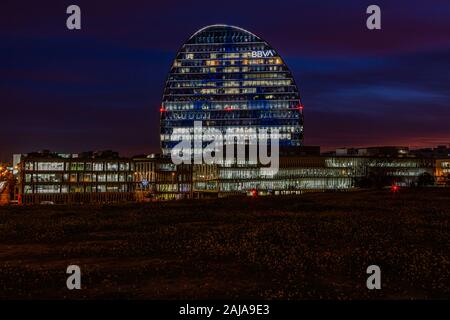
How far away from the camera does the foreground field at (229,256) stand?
1709cm

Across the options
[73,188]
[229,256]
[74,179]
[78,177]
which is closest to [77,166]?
[78,177]

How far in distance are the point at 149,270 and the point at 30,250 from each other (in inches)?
321

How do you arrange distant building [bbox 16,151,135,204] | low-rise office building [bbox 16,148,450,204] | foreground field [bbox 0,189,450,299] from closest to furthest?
foreground field [bbox 0,189,450,299] → distant building [bbox 16,151,135,204] → low-rise office building [bbox 16,148,450,204]

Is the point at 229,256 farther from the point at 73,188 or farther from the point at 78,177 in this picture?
the point at 78,177

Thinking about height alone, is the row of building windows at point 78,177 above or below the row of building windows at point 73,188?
above

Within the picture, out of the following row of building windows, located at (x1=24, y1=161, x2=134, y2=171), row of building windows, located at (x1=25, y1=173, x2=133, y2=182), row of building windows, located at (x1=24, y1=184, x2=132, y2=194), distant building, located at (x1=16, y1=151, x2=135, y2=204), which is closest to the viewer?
row of building windows, located at (x1=24, y1=184, x2=132, y2=194)

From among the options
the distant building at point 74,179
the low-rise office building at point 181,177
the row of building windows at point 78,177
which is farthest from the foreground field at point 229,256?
the row of building windows at point 78,177

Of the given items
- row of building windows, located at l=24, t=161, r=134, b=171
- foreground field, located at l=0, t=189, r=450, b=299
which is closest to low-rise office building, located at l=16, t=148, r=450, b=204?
row of building windows, located at l=24, t=161, r=134, b=171

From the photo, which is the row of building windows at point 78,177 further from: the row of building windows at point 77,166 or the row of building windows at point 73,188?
the row of building windows at point 73,188

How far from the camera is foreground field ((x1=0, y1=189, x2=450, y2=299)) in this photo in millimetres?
17094

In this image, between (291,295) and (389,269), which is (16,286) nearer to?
(291,295)

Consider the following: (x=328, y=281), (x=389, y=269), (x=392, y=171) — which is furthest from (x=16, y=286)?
(x=392, y=171)

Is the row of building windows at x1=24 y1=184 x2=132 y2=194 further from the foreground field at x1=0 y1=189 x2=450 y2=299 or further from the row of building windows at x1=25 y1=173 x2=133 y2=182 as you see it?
the foreground field at x1=0 y1=189 x2=450 y2=299

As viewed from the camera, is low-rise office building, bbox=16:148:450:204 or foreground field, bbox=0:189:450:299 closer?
foreground field, bbox=0:189:450:299
